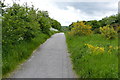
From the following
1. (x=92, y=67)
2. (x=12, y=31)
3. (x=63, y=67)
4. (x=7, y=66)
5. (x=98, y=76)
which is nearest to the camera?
(x=98, y=76)

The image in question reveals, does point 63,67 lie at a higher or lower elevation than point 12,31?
lower

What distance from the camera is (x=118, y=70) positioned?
4922mm

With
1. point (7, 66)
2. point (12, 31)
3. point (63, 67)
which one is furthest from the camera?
point (12, 31)

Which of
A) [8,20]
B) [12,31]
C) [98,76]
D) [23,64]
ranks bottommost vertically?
[23,64]

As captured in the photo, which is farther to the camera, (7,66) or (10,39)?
(10,39)

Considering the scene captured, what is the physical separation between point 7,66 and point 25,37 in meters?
5.76

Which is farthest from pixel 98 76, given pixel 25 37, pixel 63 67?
pixel 25 37

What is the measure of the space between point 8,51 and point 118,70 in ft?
17.4

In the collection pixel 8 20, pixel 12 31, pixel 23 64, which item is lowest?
pixel 23 64

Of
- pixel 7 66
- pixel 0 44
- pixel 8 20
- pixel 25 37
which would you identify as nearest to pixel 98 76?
pixel 7 66

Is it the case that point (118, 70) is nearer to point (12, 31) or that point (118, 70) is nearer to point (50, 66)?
point (50, 66)

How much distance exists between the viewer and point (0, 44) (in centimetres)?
677

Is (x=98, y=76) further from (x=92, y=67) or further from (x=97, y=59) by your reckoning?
(x=97, y=59)

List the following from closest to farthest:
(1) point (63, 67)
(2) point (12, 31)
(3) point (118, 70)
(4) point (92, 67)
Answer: (3) point (118, 70) → (4) point (92, 67) → (1) point (63, 67) → (2) point (12, 31)
